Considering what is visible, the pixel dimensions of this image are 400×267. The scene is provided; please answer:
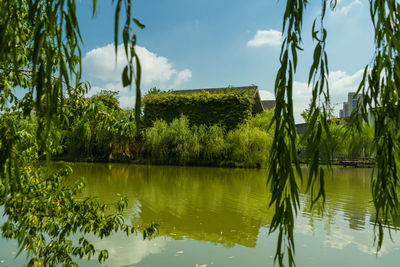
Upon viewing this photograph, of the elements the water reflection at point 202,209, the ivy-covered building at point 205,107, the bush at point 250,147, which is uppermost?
the ivy-covered building at point 205,107

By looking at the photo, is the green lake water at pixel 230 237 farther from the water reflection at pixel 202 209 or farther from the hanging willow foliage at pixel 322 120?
the hanging willow foliage at pixel 322 120

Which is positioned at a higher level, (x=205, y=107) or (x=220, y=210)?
(x=205, y=107)

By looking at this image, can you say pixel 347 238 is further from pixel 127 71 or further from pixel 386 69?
pixel 127 71

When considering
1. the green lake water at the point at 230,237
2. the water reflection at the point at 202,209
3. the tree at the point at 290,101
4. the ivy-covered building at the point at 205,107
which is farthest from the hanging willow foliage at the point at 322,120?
the ivy-covered building at the point at 205,107

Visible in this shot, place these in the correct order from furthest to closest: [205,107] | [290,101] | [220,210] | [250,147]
A: [205,107]
[250,147]
[220,210]
[290,101]

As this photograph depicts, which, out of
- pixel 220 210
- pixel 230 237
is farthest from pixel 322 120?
pixel 220 210

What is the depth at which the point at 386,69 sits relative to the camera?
136 centimetres

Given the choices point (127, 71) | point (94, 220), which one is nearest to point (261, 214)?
point (94, 220)

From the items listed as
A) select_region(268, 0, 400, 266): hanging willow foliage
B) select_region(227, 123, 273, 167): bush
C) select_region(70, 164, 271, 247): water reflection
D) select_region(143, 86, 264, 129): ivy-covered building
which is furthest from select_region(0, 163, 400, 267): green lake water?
select_region(143, 86, 264, 129): ivy-covered building

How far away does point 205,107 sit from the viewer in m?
25.2

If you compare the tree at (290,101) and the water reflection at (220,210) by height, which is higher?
the tree at (290,101)

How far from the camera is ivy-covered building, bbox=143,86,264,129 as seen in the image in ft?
78.9

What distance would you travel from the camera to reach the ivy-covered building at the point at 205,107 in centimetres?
2406

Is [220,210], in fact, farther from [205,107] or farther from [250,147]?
[205,107]
